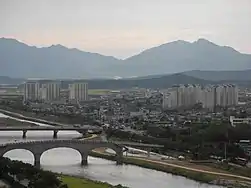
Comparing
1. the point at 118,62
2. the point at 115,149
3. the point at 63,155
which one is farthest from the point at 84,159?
the point at 118,62

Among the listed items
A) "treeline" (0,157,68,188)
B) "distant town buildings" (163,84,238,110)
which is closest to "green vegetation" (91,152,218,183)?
"treeline" (0,157,68,188)

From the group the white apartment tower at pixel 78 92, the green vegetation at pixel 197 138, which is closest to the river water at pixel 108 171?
the green vegetation at pixel 197 138

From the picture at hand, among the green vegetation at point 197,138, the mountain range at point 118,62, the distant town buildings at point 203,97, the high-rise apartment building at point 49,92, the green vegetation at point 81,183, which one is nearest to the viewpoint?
the green vegetation at point 81,183

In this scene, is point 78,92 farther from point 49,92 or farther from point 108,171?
point 108,171

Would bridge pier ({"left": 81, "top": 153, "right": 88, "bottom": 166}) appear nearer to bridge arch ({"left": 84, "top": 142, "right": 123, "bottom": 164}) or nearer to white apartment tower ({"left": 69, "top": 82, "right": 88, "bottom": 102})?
bridge arch ({"left": 84, "top": 142, "right": 123, "bottom": 164})

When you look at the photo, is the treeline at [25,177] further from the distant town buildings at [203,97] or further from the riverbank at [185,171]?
the distant town buildings at [203,97]

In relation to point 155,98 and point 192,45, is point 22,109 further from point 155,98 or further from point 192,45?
point 192,45
